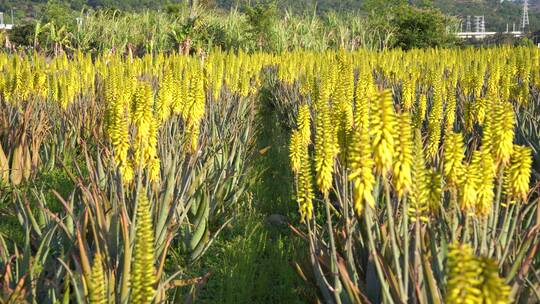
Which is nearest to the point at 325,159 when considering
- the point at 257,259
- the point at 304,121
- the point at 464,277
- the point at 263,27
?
the point at 304,121

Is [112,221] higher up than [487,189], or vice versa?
[487,189]

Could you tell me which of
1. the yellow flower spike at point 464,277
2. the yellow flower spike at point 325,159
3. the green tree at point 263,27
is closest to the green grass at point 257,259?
the yellow flower spike at point 325,159

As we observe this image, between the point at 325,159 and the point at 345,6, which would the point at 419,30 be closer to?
the point at 325,159

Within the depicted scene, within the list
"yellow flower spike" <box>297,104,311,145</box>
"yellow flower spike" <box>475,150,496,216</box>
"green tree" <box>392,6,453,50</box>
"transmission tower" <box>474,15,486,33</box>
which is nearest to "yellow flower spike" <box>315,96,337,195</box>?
"yellow flower spike" <box>475,150,496,216</box>

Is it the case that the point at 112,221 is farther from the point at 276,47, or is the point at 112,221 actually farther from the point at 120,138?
the point at 276,47

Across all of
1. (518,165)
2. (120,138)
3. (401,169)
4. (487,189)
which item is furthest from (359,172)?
(120,138)

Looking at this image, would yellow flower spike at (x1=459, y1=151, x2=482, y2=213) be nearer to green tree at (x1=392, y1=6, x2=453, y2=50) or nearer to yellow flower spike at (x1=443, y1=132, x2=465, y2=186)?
yellow flower spike at (x1=443, y1=132, x2=465, y2=186)

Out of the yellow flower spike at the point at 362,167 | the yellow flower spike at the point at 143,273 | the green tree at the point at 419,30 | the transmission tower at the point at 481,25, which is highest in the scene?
the transmission tower at the point at 481,25

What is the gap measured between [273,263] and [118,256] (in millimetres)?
1076

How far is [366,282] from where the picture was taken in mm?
2152

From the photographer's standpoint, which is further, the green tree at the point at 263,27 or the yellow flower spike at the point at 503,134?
the green tree at the point at 263,27

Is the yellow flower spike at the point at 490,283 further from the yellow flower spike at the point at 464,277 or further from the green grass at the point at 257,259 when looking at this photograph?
the green grass at the point at 257,259

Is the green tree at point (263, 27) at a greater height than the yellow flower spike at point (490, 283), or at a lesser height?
greater

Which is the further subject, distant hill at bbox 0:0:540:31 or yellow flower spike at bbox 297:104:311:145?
distant hill at bbox 0:0:540:31
